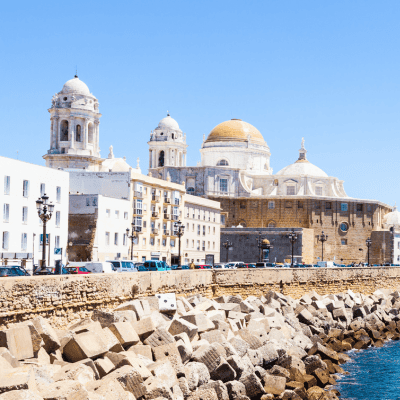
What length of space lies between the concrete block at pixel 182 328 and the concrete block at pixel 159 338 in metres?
1.30

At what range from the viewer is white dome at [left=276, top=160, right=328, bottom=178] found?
312 feet

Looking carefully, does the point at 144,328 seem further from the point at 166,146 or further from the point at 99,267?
the point at 166,146

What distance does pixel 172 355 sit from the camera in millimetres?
15008

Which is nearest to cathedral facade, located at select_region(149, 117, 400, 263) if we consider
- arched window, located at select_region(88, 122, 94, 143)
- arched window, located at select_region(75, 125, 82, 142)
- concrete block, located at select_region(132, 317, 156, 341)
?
arched window, located at select_region(88, 122, 94, 143)

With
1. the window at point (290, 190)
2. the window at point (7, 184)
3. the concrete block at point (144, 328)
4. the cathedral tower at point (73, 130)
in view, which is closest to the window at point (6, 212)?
the window at point (7, 184)

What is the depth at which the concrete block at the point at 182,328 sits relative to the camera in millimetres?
17406

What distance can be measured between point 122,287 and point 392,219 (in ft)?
267

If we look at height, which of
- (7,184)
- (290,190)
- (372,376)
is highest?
(290,190)

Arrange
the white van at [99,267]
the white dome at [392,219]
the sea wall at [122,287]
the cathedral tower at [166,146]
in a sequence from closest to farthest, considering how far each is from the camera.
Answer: the sea wall at [122,287]
the white van at [99,267]
the cathedral tower at [166,146]
the white dome at [392,219]

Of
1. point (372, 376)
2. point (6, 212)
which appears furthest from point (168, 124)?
point (372, 376)

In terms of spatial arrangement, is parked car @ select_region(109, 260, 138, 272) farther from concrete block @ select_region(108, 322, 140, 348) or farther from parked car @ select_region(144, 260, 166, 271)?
concrete block @ select_region(108, 322, 140, 348)

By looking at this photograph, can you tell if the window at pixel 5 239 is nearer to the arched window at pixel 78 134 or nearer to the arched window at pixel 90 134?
the arched window at pixel 78 134

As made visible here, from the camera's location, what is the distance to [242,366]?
653 inches

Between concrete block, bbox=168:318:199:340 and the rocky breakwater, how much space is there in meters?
0.03
